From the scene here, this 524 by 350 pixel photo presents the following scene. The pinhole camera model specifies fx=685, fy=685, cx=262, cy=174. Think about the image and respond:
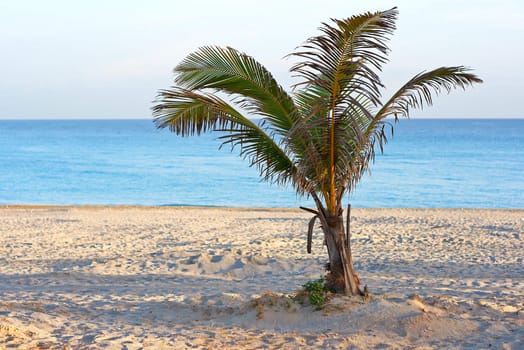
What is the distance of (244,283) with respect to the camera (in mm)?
10758

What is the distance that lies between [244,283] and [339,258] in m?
3.30

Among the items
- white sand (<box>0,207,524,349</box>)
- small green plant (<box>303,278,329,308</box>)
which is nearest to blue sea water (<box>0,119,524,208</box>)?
white sand (<box>0,207,524,349</box>)

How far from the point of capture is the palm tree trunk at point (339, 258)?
767 cm

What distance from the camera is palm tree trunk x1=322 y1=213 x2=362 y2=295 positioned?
25.2ft

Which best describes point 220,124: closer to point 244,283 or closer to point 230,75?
point 230,75

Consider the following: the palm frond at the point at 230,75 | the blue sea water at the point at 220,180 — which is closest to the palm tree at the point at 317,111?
the palm frond at the point at 230,75

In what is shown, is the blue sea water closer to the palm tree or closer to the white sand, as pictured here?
the white sand

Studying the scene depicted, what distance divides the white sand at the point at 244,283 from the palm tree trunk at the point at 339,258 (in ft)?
0.67

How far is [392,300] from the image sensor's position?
8016 millimetres

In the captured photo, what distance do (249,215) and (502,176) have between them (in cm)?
2840

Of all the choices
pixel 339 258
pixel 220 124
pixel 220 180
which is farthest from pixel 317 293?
pixel 220 180

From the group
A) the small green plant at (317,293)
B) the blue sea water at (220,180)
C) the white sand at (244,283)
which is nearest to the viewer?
the white sand at (244,283)

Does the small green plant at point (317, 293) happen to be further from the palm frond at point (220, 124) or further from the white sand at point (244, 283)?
the palm frond at point (220, 124)

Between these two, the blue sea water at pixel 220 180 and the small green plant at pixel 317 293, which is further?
the blue sea water at pixel 220 180
